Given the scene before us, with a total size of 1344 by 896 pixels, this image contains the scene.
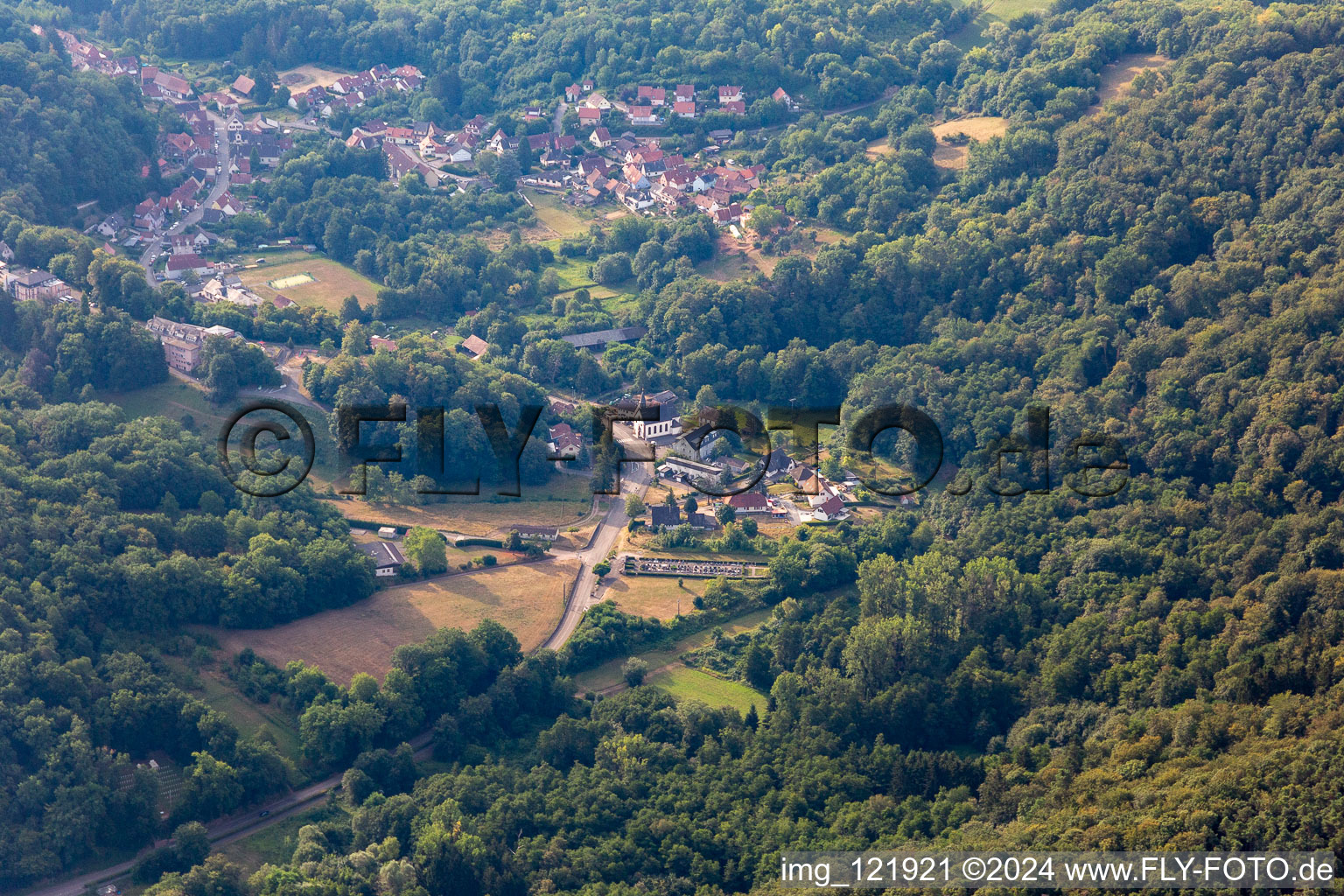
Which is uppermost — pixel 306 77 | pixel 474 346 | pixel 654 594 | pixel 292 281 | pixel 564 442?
pixel 306 77

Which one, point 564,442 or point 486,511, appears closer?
point 486,511

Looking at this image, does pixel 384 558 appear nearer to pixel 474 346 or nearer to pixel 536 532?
pixel 536 532

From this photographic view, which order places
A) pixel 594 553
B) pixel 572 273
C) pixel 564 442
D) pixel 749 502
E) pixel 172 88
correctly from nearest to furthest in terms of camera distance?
1. pixel 594 553
2. pixel 749 502
3. pixel 564 442
4. pixel 572 273
5. pixel 172 88

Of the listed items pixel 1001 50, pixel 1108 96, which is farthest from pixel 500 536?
pixel 1001 50

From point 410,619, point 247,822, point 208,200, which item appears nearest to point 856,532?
point 410,619

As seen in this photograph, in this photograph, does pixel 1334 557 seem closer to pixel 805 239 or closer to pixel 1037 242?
pixel 1037 242

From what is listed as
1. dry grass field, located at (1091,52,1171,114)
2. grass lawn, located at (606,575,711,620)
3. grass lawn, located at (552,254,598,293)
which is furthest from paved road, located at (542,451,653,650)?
dry grass field, located at (1091,52,1171,114)

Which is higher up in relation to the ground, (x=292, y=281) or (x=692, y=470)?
(x=292, y=281)
